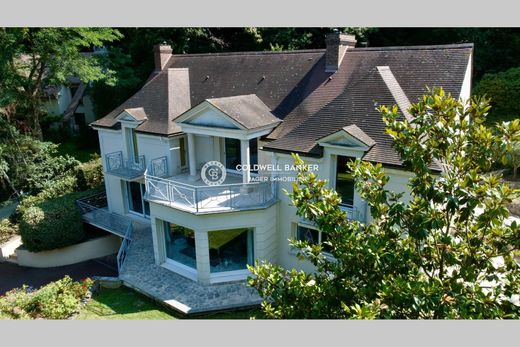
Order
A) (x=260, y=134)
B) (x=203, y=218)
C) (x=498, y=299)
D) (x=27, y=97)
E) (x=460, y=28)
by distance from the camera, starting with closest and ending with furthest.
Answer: (x=498, y=299) < (x=203, y=218) < (x=260, y=134) < (x=27, y=97) < (x=460, y=28)

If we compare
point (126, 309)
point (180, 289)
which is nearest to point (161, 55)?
point (180, 289)

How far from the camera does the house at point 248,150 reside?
1673 centimetres

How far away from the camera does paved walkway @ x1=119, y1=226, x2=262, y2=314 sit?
1670cm

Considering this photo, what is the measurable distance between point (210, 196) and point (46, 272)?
12.0 meters

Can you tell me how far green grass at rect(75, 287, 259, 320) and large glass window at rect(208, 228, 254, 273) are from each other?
101 inches

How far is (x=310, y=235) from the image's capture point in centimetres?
1817

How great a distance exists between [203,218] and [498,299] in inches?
479

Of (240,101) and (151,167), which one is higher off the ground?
(240,101)

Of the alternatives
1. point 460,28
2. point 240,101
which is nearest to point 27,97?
point 240,101

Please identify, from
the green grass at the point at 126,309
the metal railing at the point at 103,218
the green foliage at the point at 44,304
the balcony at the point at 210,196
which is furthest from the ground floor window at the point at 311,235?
the green foliage at the point at 44,304

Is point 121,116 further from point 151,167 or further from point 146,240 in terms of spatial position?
point 146,240

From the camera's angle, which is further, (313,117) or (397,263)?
(313,117)

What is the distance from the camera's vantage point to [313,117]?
1781cm

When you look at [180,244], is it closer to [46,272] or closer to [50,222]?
[50,222]
